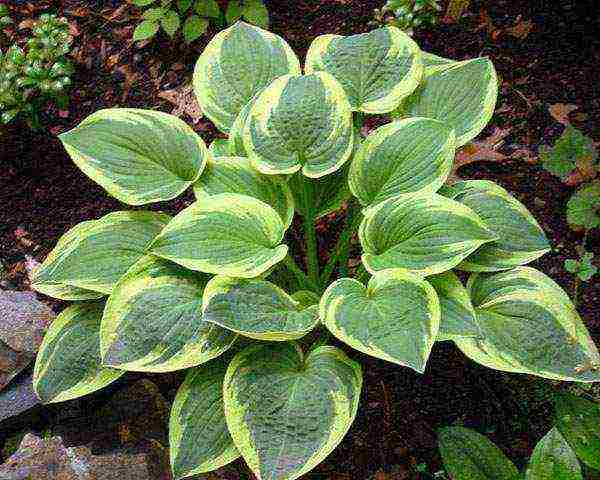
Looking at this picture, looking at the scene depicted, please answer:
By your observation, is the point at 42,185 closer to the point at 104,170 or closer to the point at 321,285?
the point at 104,170

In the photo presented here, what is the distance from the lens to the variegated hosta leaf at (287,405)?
1587mm

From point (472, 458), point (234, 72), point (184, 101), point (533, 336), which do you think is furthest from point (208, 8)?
point (472, 458)

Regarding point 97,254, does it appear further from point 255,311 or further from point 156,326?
point 255,311

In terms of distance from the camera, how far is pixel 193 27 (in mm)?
2838

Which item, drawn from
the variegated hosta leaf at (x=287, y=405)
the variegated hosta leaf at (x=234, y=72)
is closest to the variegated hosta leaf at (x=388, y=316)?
the variegated hosta leaf at (x=287, y=405)

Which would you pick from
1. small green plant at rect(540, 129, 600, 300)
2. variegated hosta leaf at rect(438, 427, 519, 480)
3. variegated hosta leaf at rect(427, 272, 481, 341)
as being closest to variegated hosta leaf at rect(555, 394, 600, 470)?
variegated hosta leaf at rect(438, 427, 519, 480)

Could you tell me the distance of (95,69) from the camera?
3.07m

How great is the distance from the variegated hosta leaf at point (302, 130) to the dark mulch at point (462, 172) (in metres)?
0.64

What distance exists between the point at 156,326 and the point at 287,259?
46 centimetres

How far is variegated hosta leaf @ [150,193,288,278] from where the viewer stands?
171 cm

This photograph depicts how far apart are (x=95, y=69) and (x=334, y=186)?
1.48 m

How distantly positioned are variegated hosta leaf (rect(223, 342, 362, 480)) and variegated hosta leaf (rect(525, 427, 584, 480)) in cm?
42

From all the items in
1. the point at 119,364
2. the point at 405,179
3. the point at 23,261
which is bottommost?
the point at 23,261

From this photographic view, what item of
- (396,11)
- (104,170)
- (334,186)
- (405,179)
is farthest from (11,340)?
(396,11)
